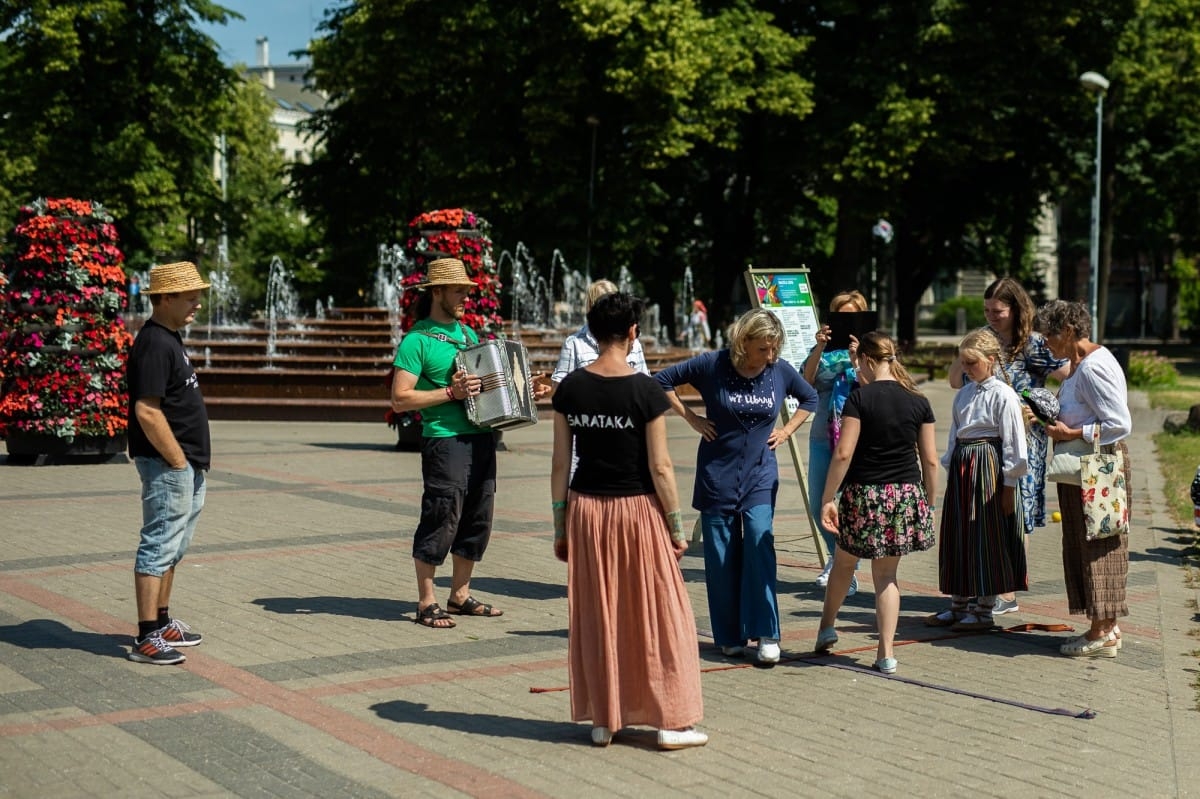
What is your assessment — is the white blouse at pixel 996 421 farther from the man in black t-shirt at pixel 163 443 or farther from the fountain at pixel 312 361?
the fountain at pixel 312 361

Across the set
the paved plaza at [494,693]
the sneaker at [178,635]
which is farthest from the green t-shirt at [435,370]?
the sneaker at [178,635]

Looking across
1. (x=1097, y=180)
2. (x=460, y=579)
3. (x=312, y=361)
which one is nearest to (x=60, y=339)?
(x=312, y=361)

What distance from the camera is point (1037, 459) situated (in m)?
8.70

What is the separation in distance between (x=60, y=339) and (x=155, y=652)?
9.83 meters

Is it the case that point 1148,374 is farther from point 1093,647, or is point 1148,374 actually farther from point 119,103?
point 119,103

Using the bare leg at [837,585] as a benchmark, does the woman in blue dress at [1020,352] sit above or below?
above

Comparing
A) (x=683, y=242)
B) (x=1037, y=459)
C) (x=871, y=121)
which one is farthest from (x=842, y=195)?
(x=1037, y=459)

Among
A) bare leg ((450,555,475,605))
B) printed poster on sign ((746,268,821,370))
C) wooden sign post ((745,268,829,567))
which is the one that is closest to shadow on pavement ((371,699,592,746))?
bare leg ((450,555,475,605))

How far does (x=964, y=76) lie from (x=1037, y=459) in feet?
88.8

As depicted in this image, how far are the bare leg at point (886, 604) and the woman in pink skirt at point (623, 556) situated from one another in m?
1.52

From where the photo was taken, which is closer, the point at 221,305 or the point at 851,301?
the point at 851,301

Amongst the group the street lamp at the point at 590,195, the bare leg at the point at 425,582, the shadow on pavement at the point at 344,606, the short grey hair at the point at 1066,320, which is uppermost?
the street lamp at the point at 590,195

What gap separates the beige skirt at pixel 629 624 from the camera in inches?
224

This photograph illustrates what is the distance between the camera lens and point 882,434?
717cm
